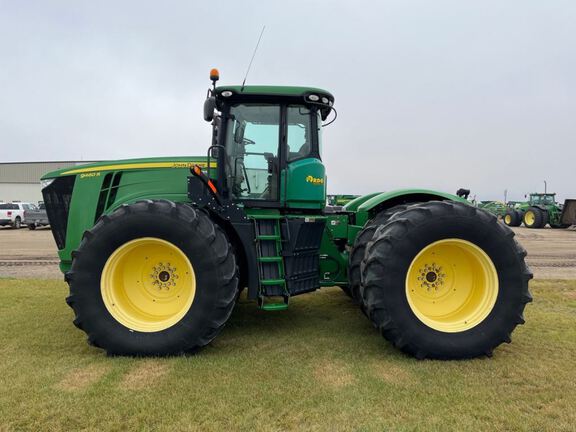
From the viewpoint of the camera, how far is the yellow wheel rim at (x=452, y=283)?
398cm

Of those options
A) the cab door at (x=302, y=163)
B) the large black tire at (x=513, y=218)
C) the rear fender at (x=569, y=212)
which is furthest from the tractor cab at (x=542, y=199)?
the cab door at (x=302, y=163)

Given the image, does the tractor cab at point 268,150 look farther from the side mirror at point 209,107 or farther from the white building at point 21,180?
the white building at point 21,180

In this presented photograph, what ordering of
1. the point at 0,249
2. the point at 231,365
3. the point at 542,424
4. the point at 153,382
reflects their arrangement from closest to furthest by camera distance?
the point at 542,424, the point at 153,382, the point at 231,365, the point at 0,249

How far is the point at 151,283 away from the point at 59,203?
187cm

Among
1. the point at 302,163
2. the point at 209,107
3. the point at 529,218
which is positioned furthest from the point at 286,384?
the point at 529,218

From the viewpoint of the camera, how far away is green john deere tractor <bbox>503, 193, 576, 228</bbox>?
24.6 meters

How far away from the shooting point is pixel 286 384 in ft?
10.7

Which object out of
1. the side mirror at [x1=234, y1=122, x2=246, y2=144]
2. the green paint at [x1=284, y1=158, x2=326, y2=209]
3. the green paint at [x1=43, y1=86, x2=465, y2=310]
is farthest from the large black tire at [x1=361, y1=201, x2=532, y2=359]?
the side mirror at [x1=234, y1=122, x2=246, y2=144]

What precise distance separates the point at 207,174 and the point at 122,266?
131cm

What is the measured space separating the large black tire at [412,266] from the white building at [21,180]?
186ft

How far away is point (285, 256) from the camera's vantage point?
4410mm

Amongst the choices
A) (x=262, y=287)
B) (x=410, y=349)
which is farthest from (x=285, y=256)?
(x=410, y=349)

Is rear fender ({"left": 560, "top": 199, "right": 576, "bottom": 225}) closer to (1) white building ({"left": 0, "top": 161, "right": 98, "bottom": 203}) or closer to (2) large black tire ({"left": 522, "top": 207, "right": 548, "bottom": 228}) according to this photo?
(2) large black tire ({"left": 522, "top": 207, "right": 548, "bottom": 228})

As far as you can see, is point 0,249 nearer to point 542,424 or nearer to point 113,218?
point 113,218
